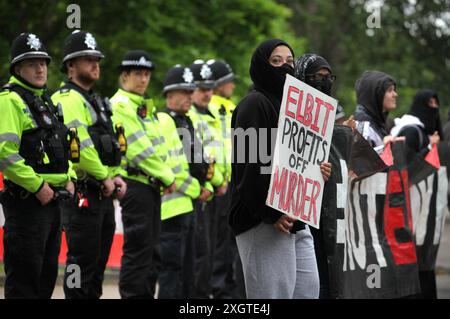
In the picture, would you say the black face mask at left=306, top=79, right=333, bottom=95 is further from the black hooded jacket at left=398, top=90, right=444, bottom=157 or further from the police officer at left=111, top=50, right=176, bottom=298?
the black hooded jacket at left=398, top=90, right=444, bottom=157

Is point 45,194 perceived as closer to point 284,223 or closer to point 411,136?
point 284,223

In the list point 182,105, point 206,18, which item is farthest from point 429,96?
point 206,18

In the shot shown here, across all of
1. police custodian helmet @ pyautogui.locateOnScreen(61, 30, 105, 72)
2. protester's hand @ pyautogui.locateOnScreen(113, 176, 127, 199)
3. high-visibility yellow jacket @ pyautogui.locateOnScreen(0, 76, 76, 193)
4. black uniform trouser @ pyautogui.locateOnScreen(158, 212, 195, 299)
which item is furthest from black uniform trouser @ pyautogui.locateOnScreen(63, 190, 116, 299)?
black uniform trouser @ pyautogui.locateOnScreen(158, 212, 195, 299)

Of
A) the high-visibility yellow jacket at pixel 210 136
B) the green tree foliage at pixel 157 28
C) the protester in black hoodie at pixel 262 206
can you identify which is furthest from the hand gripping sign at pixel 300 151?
the green tree foliage at pixel 157 28

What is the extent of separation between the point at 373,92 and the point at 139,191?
7.48 ft

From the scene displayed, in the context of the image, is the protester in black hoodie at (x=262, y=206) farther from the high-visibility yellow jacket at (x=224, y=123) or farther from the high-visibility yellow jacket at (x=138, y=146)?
the high-visibility yellow jacket at (x=224, y=123)

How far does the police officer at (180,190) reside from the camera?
10.3m

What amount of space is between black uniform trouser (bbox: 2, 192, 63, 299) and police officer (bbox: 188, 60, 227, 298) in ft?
11.8

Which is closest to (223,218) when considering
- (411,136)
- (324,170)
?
(411,136)

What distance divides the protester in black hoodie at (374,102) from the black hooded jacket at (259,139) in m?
3.09

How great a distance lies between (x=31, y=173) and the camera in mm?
7449

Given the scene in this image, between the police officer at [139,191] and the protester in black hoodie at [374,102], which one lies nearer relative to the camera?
the police officer at [139,191]

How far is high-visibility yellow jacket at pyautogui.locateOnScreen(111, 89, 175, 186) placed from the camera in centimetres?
967

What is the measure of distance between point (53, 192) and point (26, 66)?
95 centimetres
